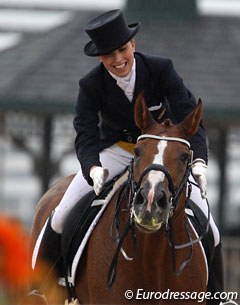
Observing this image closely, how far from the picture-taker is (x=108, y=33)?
641cm

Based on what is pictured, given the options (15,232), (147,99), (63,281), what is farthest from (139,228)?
(15,232)

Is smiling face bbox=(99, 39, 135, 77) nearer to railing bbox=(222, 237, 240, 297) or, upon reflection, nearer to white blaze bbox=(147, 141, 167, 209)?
white blaze bbox=(147, 141, 167, 209)

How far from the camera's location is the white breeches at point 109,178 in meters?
6.84

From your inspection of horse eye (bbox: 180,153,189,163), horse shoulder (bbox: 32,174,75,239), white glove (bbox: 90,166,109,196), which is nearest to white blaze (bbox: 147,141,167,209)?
horse eye (bbox: 180,153,189,163)

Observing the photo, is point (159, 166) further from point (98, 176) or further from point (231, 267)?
point (231, 267)

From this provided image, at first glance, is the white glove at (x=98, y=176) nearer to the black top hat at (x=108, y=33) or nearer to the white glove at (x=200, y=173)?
the white glove at (x=200, y=173)

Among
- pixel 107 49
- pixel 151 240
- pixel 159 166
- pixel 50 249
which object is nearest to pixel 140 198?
pixel 159 166

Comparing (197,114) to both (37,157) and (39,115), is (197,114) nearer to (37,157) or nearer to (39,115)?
(39,115)

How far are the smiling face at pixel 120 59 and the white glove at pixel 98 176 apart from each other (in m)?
0.56

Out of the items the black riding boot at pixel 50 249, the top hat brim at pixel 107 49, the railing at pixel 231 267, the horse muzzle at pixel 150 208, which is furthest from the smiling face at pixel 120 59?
the railing at pixel 231 267

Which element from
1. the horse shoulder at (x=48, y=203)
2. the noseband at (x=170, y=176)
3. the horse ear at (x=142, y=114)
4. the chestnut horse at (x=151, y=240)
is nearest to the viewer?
the noseband at (x=170, y=176)

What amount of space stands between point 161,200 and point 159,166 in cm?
21

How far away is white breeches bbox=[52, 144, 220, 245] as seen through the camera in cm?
684

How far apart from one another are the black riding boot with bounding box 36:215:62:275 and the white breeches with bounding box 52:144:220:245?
0.50 ft
